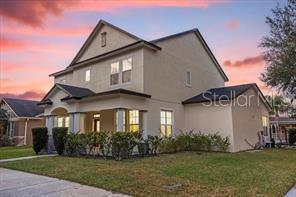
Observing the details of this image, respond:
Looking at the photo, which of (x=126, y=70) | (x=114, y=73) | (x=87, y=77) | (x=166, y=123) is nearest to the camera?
(x=126, y=70)

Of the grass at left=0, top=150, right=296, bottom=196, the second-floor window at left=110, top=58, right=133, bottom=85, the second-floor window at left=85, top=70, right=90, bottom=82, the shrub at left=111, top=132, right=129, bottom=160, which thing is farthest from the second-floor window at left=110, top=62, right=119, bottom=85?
the grass at left=0, top=150, right=296, bottom=196

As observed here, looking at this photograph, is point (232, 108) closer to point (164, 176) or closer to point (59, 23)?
point (164, 176)


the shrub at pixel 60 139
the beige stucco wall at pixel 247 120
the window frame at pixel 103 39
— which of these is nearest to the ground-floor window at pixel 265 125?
the beige stucco wall at pixel 247 120

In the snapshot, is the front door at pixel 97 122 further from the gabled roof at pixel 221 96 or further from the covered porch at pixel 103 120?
the gabled roof at pixel 221 96

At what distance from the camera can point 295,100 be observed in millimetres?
18234

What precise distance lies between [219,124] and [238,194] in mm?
11818

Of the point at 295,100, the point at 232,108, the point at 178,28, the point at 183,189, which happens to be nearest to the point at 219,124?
the point at 232,108

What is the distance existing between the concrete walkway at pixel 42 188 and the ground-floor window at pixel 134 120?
8358mm

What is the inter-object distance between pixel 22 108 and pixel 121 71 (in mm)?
18440

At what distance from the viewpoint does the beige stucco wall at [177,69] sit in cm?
1698

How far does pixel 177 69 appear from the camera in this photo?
63.2ft

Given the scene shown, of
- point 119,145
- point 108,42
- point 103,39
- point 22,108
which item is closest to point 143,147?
point 119,145

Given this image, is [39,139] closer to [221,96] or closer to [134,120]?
[134,120]

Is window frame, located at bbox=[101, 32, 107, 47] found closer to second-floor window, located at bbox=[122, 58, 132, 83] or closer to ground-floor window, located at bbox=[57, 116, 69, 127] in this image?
second-floor window, located at bbox=[122, 58, 132, 83]
